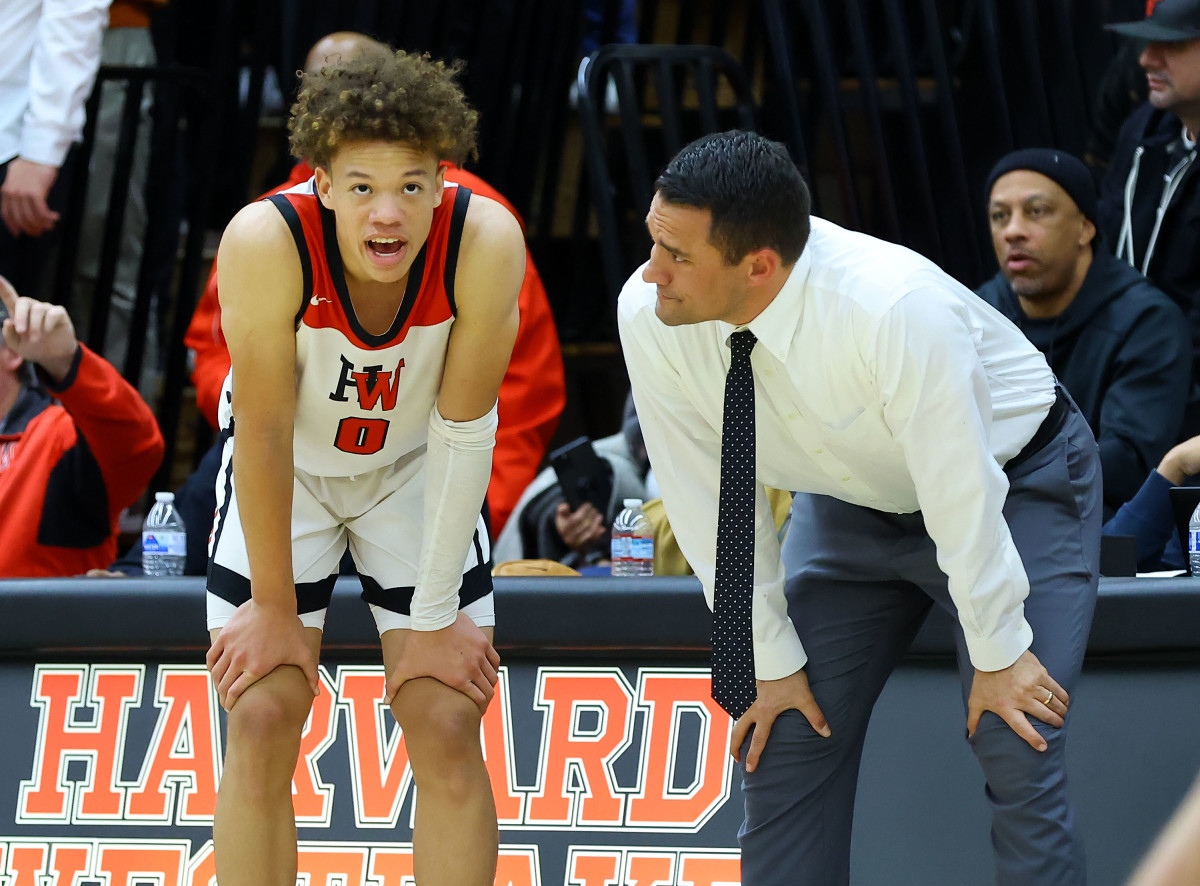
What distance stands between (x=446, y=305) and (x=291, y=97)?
8.42 ft

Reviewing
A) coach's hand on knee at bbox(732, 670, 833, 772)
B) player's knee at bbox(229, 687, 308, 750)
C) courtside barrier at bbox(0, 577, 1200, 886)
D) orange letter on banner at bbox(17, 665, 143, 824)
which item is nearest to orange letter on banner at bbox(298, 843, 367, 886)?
courtside barrier at bbox(0, 577, 1200, 886)

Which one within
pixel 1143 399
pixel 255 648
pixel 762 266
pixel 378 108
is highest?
pixel 378 108

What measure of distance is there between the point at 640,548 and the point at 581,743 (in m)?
0.66

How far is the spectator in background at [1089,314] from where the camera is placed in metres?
4.02

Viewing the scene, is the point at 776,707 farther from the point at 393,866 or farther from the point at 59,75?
the point at 59,75

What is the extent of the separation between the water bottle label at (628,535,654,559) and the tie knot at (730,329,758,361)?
1.33 meters

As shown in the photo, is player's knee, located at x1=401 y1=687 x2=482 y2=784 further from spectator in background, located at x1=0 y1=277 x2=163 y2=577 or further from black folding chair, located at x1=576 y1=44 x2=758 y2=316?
black folding chair, located at x1=576 y1=44 x2=758 y2=316

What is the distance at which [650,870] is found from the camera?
3352 mm

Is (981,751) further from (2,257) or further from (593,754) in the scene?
(2,257)

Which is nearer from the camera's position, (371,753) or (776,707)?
(776,707)

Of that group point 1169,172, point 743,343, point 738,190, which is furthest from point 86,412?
point 1169,172

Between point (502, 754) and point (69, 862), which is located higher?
point (502, 754)

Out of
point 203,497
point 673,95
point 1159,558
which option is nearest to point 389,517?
point 203,497

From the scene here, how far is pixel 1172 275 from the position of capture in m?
4.50
